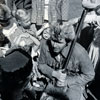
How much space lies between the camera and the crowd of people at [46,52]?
16.6 feet

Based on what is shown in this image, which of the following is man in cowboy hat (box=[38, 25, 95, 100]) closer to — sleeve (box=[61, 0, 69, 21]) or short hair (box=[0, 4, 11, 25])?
short hair (box=[0, 4, 11, 25])

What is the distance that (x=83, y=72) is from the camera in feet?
16.8

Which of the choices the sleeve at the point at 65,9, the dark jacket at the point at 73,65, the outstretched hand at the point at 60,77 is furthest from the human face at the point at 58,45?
the sleeve at the point at 65,9

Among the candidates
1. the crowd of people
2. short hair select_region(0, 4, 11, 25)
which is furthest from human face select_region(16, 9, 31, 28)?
short hair select_region(0, 4, 11, 25)

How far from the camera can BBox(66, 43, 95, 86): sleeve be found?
5062mm

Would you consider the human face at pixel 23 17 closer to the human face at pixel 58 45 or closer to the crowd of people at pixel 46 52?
the crowd of people at pixel 46 52

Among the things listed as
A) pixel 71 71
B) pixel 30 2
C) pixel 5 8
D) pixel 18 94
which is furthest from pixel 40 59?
pixel 30 2

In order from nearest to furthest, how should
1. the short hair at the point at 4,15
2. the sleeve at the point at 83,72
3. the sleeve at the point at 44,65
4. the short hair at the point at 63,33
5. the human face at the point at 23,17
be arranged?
the short hair at the point at 63,33, the sleeve at the point at 83,72, the sleeve at the point at 44,65, the short hair at the point at 4,15, the human face at the point at 23,17

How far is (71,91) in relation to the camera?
5.16 metres

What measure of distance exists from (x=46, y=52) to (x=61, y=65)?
0.71ft

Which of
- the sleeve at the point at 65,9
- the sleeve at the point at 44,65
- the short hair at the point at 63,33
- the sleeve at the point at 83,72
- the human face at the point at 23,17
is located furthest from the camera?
the sleeve at the point at 65,9

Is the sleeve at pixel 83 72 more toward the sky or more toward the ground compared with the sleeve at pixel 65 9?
more toward the ground

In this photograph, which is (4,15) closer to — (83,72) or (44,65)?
(44,65)

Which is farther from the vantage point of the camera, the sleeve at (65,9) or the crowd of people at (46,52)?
the sleeve at (65,9)
